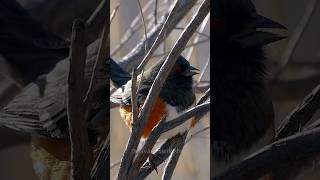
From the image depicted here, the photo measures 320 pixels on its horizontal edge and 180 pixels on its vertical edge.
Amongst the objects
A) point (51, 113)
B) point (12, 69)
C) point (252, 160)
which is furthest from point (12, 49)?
point (252, 160)

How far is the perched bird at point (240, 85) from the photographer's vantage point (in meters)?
1.46

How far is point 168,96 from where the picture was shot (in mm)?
1475

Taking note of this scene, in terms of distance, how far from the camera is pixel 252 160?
4.88 feet

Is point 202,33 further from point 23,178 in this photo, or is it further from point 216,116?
point 23,178

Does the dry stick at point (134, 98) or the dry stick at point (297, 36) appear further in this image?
the dry stick at point (297, 36)

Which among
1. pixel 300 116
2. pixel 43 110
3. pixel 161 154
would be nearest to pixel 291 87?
pixel 300 116

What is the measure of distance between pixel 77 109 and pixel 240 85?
→ 453 mm

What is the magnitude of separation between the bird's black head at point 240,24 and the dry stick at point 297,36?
36 mm

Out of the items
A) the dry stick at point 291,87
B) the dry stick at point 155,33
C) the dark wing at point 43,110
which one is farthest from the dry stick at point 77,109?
the dry stick at point 291,87

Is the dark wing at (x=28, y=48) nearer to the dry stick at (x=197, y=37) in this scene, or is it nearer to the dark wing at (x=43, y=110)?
the dark wing at (x=43, y=110)

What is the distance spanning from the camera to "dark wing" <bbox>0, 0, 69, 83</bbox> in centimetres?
153

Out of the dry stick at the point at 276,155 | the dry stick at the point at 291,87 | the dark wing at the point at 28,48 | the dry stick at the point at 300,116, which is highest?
the dark wing at the point at 28,48

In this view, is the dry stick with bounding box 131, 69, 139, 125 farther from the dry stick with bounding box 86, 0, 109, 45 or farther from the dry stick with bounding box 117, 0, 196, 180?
the dry stick with bounding box 86, 0, 109, 45

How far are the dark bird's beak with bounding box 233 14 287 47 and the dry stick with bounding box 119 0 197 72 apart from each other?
164 mm
